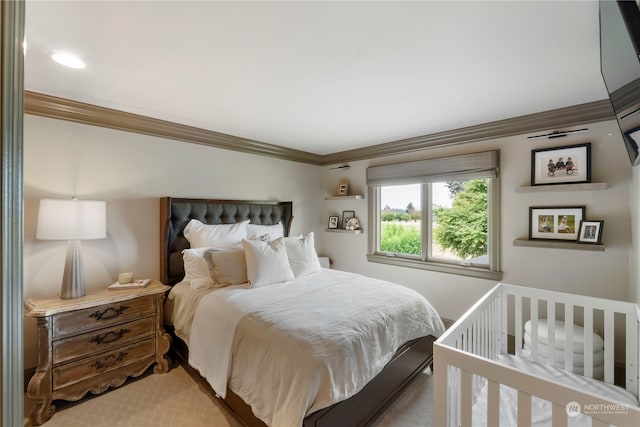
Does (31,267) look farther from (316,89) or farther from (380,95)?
(380,95)

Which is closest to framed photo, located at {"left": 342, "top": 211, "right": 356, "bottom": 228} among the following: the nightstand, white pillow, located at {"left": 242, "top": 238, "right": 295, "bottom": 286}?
white pillow, located at {"left": 242, "top": 238, "right": 295, "bottom": 286}

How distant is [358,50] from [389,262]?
9.09 feet

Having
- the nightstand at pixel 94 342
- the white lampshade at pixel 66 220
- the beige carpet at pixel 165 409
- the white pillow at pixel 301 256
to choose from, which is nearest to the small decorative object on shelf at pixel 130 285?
the nightstand at pixel 94 342

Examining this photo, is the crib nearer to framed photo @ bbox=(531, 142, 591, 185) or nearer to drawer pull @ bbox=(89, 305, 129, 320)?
framed photo @ bbox=(531, 142, 591, 185)

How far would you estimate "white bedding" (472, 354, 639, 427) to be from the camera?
1.32 m

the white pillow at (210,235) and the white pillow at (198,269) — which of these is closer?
the white pillow at (198,269)

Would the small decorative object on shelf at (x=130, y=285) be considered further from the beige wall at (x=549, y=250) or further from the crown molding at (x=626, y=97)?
the crown molding at (x=626, y=97)

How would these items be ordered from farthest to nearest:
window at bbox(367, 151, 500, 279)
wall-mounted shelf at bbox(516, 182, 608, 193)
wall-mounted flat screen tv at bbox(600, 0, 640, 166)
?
window at bbox(367, 151, 500, 279) < wall-mounted shelf at bbox(516, 182, 608, 193) < wall-mounted flat screen tv at bbox(600, 0, 640, 166)

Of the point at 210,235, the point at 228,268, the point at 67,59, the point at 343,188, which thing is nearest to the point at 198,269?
the point at 228,268

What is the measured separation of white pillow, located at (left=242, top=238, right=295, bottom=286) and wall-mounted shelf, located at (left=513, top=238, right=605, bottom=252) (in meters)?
2.28

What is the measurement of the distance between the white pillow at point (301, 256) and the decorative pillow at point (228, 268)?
53 centimetres

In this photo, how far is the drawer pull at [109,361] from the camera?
205cm

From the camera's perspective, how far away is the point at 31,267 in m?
2.16

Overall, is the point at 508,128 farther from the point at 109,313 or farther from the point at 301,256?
the point at 109,313
